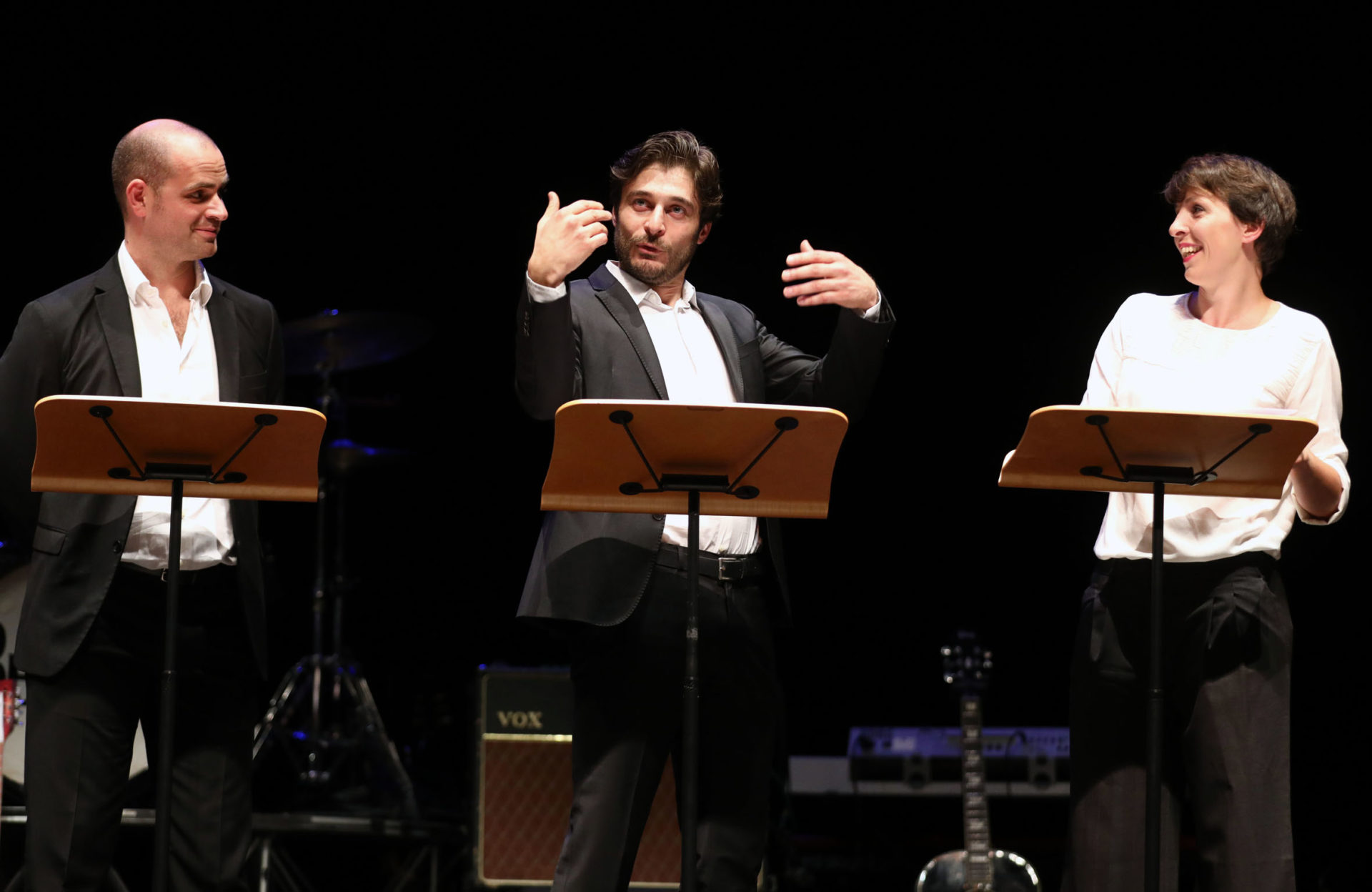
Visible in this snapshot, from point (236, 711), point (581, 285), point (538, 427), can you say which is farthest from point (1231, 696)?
point (538, 427)

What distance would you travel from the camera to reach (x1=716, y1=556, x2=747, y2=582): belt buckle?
3074 mm

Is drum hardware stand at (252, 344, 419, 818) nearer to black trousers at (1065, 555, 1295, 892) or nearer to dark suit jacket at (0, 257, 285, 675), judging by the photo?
dark suit jacket at (0, 257, 285, 675)

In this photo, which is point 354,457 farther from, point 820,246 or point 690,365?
point 690,365

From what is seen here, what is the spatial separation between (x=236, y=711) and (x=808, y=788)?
3.04m

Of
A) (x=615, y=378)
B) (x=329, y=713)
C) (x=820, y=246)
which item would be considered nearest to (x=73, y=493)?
(x=615, y=378)

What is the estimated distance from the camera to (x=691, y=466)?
276 cm

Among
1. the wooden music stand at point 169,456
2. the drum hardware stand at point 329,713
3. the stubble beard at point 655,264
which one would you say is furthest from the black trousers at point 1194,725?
the drum hardware stand at point 329,713

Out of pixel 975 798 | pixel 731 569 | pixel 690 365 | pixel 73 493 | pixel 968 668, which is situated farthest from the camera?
pixel 968 668

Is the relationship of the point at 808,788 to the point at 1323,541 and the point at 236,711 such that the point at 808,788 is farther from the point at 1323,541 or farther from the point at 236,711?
the point at 236,711

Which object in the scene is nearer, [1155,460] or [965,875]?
[1155,460]

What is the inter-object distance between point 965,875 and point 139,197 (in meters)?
3.21

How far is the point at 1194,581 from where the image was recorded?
10.0 ft

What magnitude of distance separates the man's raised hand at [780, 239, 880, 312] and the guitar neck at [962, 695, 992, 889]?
2.35 meters

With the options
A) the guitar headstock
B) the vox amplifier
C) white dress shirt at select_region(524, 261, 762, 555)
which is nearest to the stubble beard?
white dress shirt at select_region(524, 261, 762, 555)
